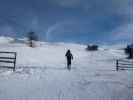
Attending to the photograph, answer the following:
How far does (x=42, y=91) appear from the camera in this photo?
9.38 meters

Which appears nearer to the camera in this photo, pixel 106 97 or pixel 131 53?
pixel 106 97

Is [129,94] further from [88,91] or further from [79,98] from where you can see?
[79,98]

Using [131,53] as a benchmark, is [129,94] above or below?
below

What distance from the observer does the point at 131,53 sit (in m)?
45.2

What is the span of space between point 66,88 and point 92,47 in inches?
2618

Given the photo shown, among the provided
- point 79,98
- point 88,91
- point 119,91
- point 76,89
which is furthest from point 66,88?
point 119,91

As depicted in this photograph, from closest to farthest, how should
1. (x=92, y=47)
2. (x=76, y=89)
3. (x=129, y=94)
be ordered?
(x=129, y=94) < (x=76, y=89) < (x=92, y=47)

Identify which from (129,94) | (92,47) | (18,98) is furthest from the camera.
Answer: (92,47)

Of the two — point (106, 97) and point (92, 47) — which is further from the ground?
point (92, 47)

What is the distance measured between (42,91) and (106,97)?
3.16 meters

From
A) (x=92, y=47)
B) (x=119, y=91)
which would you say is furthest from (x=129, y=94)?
(x=92, y=47)

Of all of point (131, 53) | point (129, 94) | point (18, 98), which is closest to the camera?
point (18, 98)

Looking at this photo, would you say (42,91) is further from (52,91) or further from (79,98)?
(79,98)

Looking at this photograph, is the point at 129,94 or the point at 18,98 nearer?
the point at 18,98
